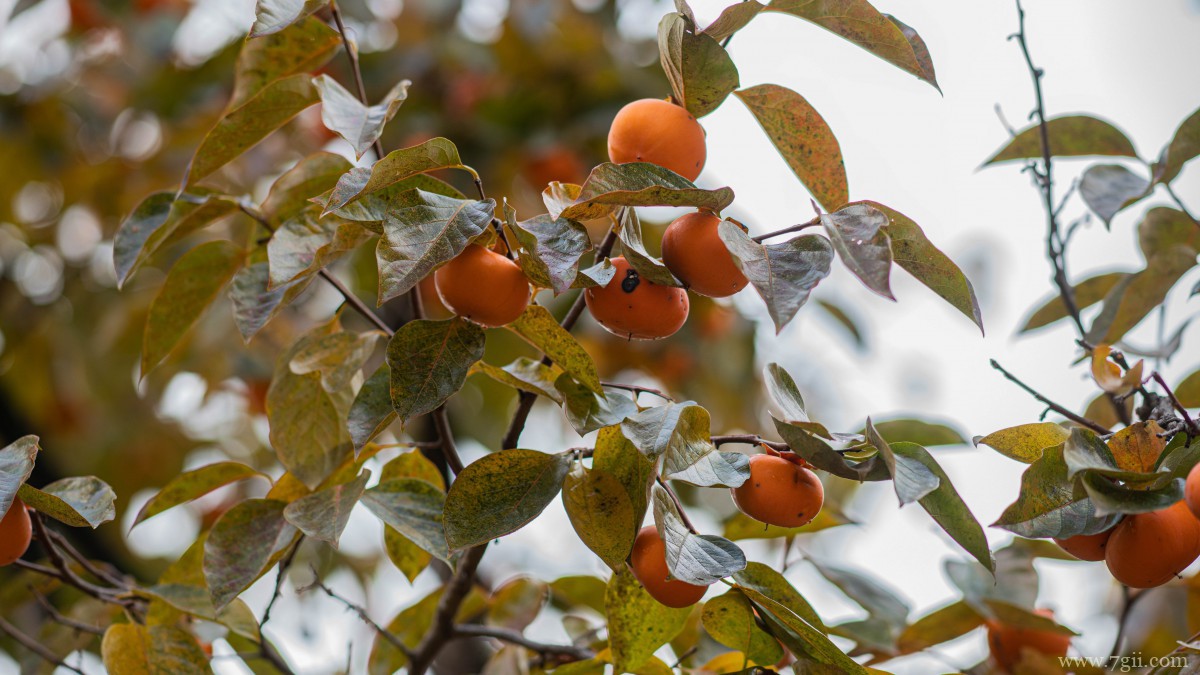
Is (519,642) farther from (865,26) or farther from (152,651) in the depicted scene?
(865,26)

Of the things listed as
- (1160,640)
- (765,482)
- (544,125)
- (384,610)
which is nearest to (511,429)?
(765,482)

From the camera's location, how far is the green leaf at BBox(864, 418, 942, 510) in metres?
0.56

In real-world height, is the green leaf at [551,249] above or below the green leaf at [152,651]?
above

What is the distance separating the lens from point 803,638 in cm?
65

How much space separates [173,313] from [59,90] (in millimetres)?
1679

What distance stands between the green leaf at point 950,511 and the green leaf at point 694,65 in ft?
0.85

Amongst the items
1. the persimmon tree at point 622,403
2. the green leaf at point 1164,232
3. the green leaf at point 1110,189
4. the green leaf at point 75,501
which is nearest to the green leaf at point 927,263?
the persimmon tree at point 622,403

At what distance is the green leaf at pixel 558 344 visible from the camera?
0.65 metres

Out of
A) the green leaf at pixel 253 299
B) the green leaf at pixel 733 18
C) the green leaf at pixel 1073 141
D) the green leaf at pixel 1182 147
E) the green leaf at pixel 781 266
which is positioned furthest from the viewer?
the green leaf at pixel 1073 141

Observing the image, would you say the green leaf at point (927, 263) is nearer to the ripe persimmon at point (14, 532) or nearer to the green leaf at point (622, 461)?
the green leaf at point (622, 461)

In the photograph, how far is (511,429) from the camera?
28.5 inches

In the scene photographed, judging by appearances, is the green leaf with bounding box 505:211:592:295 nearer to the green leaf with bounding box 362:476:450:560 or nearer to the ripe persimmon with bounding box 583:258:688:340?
the ripe persimmon with bounding box 583:258:688:340

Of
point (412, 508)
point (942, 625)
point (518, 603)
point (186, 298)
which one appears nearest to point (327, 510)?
point (412, 508)

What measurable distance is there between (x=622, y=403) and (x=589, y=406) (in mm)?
32
